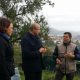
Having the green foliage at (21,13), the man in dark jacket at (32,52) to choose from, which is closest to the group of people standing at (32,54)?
the man in dark jacket at (32,52)

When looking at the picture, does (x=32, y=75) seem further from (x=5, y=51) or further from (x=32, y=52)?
(x=5, y=51)

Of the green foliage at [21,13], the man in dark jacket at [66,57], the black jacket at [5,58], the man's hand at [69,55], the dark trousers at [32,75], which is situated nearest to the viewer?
the black jacket at [5,58]

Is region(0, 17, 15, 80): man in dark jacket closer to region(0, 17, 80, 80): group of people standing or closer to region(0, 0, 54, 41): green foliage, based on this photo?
region(0, 17, 80, 80): group of people standing

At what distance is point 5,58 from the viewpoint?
6223 millimetres

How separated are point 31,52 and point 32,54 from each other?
0.17 feet

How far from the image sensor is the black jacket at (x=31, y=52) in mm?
8143

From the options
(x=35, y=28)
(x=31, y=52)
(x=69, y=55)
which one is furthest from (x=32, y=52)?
(x=69, y=55)

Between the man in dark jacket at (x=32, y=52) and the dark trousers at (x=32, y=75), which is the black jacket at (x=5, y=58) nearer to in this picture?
the man in dark jacket at (x=32, y=52)

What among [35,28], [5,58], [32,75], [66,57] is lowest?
[32,75]

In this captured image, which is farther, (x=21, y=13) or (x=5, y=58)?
(x=21, y=13)

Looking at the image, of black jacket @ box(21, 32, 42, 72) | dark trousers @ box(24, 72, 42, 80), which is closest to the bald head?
black jacket @ box(21, 32, 42, 72)

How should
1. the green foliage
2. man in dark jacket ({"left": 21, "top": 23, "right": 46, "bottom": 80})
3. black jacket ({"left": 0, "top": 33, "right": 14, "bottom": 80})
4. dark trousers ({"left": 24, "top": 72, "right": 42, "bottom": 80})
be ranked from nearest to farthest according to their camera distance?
black jacket ({"left": 0, "top": 33, "right": 14, "bottom": 80})
man in dark jacket ({"left": 21, "top": 23, "right": 46, "bottom": 80})
dark trousers ({"left": 24, "top": 72, "right": 42, "bottom": 80})
the green foliage

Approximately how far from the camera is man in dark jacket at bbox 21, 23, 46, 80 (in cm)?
814

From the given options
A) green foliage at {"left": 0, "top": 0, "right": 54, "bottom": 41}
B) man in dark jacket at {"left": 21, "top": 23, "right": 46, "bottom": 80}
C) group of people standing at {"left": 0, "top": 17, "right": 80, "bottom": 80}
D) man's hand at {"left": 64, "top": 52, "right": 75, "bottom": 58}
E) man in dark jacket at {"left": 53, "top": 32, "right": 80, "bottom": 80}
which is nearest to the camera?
group of people standing at {"left": 0, "top": 17, "right": 80, "bottom": 80}
